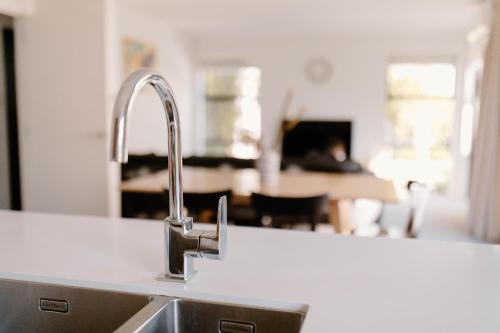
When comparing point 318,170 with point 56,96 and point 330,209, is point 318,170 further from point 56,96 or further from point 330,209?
point 56,96

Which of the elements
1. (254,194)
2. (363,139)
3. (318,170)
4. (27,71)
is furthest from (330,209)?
(363,139)

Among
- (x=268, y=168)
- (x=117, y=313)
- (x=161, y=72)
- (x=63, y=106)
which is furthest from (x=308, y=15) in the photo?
(x=117, y=313)

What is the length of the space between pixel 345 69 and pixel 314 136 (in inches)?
44.8

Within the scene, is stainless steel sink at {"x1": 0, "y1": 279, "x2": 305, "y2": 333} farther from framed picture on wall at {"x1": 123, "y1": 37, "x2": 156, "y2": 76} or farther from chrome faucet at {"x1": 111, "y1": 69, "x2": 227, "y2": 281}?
framed picture on wall at {"x1": 123, "y1": 37, "x2": 156, "y2": 76}

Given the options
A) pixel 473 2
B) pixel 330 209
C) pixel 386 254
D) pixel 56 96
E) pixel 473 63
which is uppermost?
pixel 473 2

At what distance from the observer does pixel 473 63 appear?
21.5 ft

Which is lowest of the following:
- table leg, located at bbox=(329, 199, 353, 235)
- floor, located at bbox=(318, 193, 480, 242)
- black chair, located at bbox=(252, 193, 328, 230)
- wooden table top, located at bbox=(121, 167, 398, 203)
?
floor, located at bbox=(318, 193, 480, 242)

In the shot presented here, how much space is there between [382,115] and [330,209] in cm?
467

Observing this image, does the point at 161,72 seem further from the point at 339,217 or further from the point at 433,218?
the point at 433,218

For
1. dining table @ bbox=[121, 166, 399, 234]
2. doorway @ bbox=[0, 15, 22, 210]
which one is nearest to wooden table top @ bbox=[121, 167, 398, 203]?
dining table @ bbox=[121, 166, 399, 234]

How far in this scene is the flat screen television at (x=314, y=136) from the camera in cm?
746

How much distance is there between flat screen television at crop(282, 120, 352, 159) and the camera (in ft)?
24.5

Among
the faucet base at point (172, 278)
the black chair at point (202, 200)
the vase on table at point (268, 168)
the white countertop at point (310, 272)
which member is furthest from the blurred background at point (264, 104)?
the faucet base at point (172, 278)

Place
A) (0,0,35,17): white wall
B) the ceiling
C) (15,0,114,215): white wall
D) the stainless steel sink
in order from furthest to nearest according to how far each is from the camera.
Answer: the ceiling → (15,0,114,215): white wall → (0,0,35,17): white wall → the stainless steel sink
